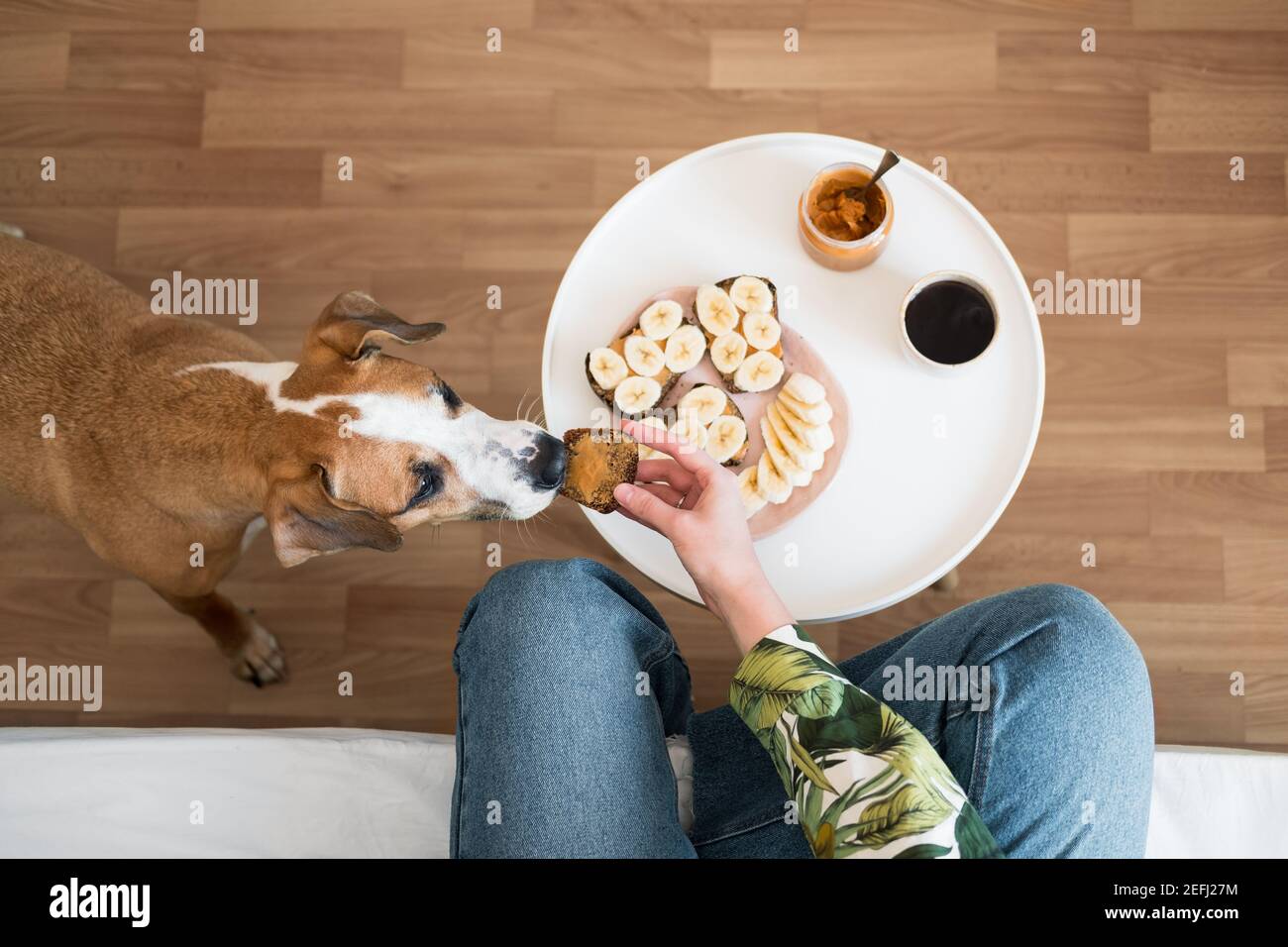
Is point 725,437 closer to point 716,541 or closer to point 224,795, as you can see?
point 716,541

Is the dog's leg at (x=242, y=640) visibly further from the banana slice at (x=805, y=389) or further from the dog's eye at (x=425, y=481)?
the banana slice at (x=805, y=389)

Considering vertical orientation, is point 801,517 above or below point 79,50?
below

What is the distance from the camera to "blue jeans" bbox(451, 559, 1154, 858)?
150 cm

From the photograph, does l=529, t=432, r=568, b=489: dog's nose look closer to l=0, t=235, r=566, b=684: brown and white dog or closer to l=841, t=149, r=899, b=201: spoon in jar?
l=0, t=235, r=566, b=684: brown and white dog

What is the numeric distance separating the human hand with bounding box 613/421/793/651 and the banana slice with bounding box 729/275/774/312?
307 mm

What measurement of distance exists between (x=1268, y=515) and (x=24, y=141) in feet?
12.2

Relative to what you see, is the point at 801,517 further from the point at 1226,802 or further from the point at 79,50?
the point at 79,50

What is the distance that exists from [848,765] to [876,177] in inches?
41.4

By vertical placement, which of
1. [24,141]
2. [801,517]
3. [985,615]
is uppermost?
[24,141]

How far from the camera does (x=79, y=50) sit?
280 centimetres

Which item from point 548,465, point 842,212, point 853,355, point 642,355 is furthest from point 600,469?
point 842,212

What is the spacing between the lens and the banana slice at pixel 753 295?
5.74 feet

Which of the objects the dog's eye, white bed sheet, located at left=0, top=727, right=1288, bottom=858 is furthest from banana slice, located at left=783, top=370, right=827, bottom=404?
white bed sheet, located at left=0, top=727, right=1288, bottom=858

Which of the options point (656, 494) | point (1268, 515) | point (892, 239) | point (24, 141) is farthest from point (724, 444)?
point (24, 141)
